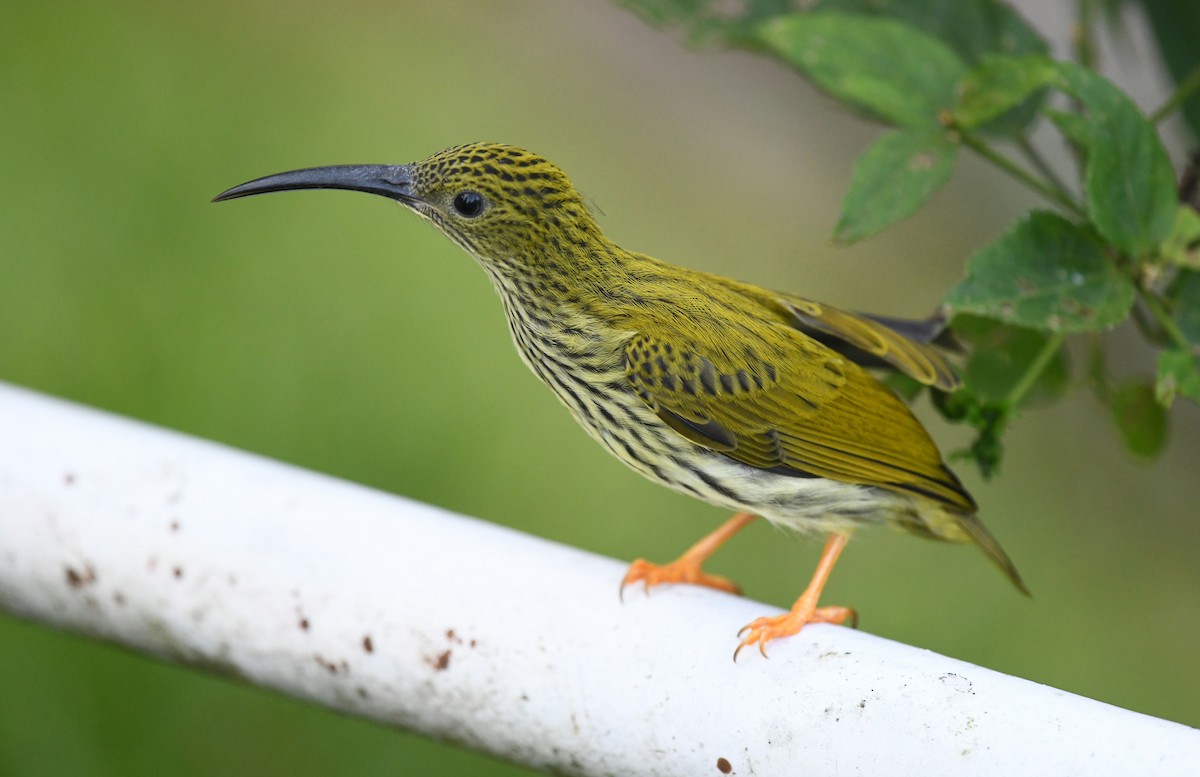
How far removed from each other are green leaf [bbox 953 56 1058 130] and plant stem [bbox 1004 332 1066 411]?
0.39 metres

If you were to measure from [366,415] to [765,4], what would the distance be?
2.23 m

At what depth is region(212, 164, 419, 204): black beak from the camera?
2.22 meters

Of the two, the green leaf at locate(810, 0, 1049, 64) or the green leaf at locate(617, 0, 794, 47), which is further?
the green leaf at locate(617, 0, 794, 47)

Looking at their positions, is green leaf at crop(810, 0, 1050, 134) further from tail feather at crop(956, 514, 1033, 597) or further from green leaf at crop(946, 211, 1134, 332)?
tail feather at crop(956, 514, 1033, 597)

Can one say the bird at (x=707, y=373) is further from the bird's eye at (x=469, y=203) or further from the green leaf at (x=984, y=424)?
the green leaf at (x=984, y=424)

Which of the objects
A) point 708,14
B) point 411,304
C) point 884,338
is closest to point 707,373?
point 884,338

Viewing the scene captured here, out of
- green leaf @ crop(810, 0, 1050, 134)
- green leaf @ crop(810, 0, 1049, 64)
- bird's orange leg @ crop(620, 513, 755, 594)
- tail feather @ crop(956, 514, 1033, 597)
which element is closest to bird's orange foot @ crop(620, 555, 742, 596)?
bird's orange leg @ crop(620, 513, 755, 594)

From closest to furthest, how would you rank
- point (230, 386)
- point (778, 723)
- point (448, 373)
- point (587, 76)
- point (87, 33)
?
point (778, 723) < point (230, 386) < point (448, 373) < point (87, 33) < point (587, 76)

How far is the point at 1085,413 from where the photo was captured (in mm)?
5309

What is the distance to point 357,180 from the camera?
225cm

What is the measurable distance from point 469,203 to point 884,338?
83cm

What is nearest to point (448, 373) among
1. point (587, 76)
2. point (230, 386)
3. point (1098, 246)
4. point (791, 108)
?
point (230, 386)

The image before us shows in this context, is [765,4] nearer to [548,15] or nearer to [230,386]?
[230,386]

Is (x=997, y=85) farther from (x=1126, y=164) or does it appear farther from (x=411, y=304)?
(x=411, y=304)
